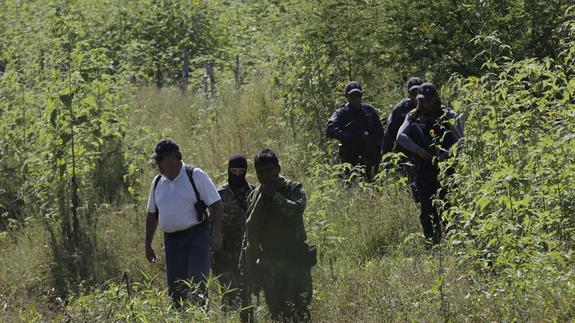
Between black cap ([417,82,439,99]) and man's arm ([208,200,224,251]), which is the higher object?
black cap ([417,82,439,99])

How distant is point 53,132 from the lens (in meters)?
13.7

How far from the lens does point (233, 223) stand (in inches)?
409

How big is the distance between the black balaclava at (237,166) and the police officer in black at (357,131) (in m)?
3.87

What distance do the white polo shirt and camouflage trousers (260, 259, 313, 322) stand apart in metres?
1.24

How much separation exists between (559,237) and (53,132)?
7342mm

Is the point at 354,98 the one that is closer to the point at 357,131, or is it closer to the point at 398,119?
the point at 357,131

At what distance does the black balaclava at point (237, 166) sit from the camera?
1019 centimetres

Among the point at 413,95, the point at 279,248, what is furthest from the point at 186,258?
the point at 413,95

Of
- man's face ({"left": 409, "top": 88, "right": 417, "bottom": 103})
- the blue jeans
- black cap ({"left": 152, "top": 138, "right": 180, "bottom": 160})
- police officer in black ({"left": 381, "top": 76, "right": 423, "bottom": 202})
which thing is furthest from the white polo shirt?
man's face ({"left": 409, "top": 88, "right": 417, "bottom": 103})

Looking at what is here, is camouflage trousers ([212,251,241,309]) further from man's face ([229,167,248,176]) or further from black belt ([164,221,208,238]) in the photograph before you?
man's face ([229,167,248,176])

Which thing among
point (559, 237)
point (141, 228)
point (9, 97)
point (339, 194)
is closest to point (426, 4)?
point (339, 194)

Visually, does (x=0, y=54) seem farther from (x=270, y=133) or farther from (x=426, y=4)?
(x=426, y=4)

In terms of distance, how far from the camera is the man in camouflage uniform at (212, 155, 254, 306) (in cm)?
1035

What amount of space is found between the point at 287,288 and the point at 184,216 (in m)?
1.47
